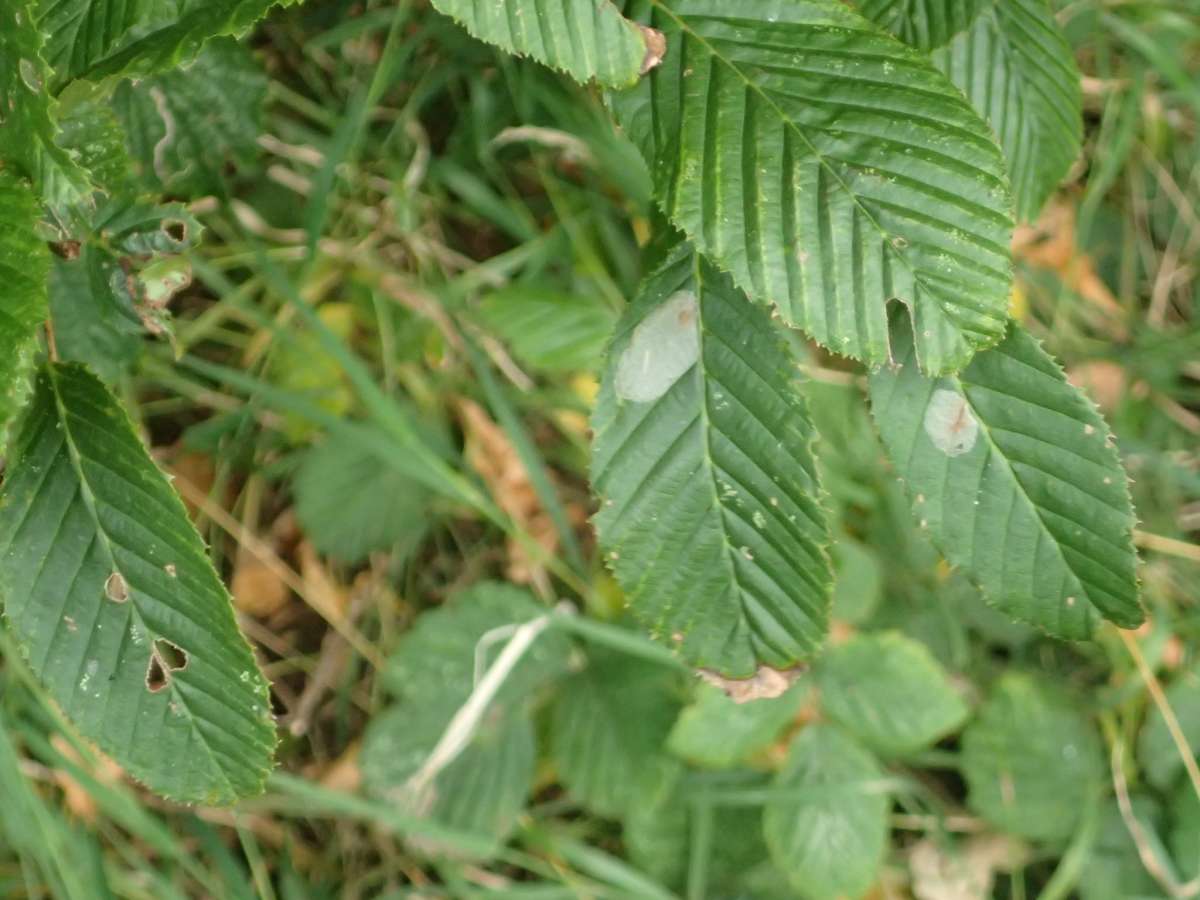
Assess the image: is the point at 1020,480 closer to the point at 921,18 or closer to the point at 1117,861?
the point at 921,18

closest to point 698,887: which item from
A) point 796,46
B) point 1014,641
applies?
point 1014,641

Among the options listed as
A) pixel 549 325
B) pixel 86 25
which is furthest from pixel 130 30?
pixel 549 325

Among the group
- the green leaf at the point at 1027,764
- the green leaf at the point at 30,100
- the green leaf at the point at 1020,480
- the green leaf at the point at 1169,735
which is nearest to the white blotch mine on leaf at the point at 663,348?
the green leaf at the point at 1020,480

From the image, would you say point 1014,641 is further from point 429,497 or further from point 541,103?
point 541,103

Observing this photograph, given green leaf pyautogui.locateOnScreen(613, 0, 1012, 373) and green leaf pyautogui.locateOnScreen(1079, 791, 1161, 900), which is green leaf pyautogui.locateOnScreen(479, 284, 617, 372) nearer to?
green leaf pyautogui.locateOnScreen(613, 0, 1012, 373)

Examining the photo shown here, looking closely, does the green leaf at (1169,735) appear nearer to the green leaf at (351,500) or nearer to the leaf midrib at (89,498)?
the green leaf at (351,500)
